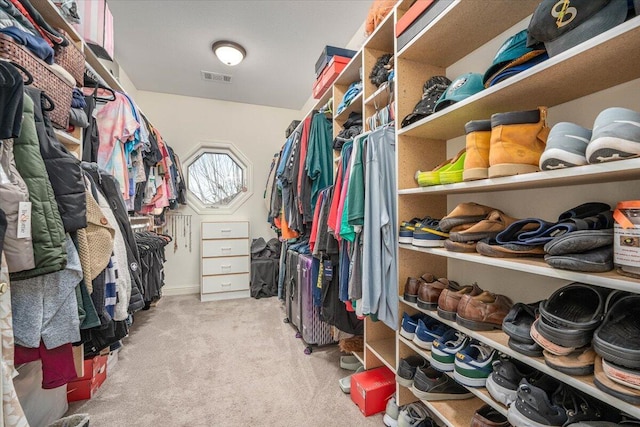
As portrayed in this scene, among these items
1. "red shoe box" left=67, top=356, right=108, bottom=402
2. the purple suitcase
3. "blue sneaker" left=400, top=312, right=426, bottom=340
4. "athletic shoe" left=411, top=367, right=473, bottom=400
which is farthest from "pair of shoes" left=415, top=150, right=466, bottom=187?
"red shoe box" left=67, top=356, right=108, bottom=402

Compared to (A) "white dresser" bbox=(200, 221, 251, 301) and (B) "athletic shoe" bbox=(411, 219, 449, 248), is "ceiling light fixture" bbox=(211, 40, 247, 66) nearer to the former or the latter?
(A) "white dresser" bbox=(200, 221, 251, 301)

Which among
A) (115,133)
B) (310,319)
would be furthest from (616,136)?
(115,133)

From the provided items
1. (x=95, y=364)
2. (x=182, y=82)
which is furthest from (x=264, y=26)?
(x=95, y=364)

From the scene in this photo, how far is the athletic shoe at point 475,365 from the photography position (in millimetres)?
935

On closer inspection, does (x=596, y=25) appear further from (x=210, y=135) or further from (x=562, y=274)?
Answer: (x=210, y=135)

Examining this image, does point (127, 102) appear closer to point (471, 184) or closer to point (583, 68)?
point (471, 184)

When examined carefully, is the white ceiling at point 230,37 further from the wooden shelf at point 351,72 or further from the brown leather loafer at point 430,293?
the brown leather loafer at point 430,293

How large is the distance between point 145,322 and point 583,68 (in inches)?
133

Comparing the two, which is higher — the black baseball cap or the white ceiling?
the white ceiling

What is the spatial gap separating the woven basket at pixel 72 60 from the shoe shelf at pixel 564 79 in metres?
1.61

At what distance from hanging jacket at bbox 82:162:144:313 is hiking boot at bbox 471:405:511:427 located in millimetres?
1515

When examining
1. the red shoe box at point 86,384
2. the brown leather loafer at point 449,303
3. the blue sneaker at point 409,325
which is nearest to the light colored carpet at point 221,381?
the red shoe box at point 86,384

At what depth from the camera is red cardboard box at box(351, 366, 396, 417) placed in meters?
1.39

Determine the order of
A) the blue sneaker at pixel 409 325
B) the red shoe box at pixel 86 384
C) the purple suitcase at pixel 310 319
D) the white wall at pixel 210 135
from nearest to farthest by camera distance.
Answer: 1. the blue sneaker at pixel 409 325
2. the red shoe box at pixel 86 384
3. the purple suitcase at pixel 310 319
4. the white wall at pixel 210 135
